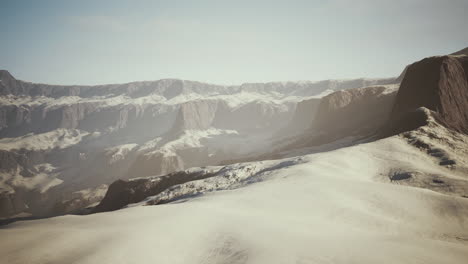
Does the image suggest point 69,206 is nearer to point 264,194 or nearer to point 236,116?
point 264,194

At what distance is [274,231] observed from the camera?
5617 millimetres

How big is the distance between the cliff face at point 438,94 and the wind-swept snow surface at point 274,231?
65.1 ft

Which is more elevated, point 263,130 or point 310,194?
point 310,194

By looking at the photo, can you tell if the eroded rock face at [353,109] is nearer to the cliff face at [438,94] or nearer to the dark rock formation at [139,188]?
the cliff face at [438,94]

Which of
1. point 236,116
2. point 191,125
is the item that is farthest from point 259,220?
point 236,116

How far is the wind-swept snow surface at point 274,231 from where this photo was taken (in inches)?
173

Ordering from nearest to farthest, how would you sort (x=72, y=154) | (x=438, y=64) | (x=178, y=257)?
(x=178, y=257)
(x=438, y=64)
(x=72, y=154)

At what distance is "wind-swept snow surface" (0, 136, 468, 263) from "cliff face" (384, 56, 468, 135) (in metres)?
19.8

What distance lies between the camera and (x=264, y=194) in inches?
365

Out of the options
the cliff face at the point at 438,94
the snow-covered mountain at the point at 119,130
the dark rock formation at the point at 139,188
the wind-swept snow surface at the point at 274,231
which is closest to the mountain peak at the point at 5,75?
the snow-covered mountain at the point at 119,130

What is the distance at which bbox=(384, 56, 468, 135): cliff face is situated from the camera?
977 inches

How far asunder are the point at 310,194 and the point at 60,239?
26.5 feet

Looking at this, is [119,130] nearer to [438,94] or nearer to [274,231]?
[438,94]

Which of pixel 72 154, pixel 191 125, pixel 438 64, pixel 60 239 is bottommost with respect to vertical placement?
pixel 72 154
